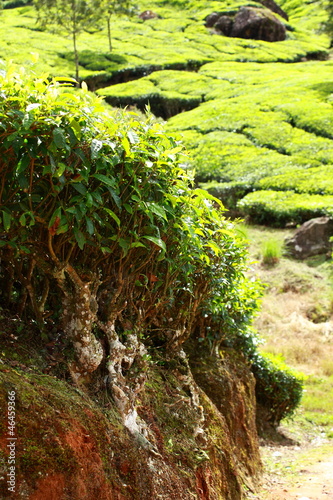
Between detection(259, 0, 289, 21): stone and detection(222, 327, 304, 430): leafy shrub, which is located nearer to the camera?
detection(222, 327, 304, 430): leafy shrub

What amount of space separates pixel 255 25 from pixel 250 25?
46 cm

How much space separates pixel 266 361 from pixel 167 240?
15.5 feet

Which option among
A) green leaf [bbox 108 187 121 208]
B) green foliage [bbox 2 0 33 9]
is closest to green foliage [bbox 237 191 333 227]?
green leaf [bbox 108 187 121 208]

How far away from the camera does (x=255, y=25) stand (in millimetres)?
48438

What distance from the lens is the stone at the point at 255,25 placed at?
48.3 meters

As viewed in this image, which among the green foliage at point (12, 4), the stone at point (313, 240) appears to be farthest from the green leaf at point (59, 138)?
the green foliage at point (12, 4)

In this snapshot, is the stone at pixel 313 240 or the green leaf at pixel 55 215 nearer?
the green leaf at pixel 55 215

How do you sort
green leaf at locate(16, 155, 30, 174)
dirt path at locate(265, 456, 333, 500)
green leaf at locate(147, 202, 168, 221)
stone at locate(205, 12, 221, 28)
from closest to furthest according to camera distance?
green leaf at locate(16, 155, 30, 174) < green leaf at locate(147, 202, 168, 221) < dirt path at locate(265, 456, 333, 500) < stone at locate(205, 12, 221, 28)

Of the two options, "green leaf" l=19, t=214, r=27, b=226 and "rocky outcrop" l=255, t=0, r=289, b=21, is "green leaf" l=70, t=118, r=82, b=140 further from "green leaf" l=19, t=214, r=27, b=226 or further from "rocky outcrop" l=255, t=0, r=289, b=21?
"rocky outcrop" l=255, t=0, r=289, b=21

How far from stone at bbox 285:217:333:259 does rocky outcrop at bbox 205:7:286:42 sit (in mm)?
38216

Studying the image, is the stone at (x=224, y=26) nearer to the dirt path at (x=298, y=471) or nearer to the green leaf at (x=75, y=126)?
the dirt path at (x=298, y=471)

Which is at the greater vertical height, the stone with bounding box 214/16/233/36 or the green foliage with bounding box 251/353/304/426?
the stone with bounding box 214/16/233/36

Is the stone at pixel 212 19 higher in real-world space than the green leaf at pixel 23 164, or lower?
higher

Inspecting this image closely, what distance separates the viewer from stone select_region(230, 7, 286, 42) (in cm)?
4834
